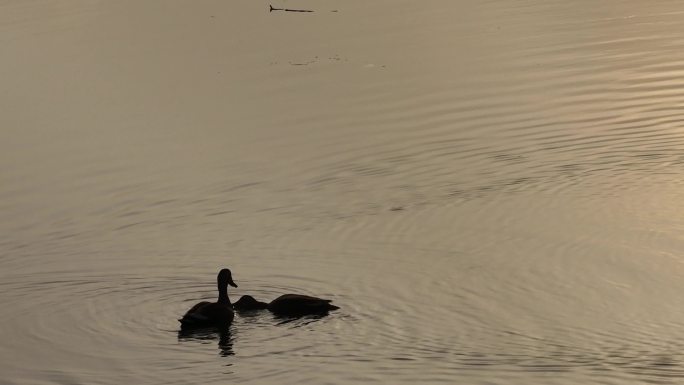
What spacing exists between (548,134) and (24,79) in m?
9.65

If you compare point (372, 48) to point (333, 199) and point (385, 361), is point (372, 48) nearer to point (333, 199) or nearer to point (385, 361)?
point (333, 199)

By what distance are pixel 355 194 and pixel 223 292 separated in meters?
3.95

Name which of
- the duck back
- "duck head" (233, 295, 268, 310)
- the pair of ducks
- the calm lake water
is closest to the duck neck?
the pair of ducks

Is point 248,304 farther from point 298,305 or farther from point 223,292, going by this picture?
point 298,305

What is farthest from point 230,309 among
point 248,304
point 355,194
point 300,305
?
point 355,194

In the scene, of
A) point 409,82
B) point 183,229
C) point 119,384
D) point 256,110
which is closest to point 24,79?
point 256,110

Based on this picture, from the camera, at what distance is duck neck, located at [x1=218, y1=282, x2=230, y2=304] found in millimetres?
13494

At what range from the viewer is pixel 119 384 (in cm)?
1180

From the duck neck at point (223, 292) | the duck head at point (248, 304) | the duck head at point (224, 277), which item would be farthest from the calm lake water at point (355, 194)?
the duck head at point (224, 277)

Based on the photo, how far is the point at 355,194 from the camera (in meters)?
17.3

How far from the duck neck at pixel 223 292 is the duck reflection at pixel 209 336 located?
0.28 metres

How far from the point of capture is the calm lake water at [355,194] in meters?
12.3

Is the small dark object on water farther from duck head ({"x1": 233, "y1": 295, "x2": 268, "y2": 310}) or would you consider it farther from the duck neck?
the duck neck

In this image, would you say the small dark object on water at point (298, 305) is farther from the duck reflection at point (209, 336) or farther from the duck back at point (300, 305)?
the duck reflection at point (209, 336)
